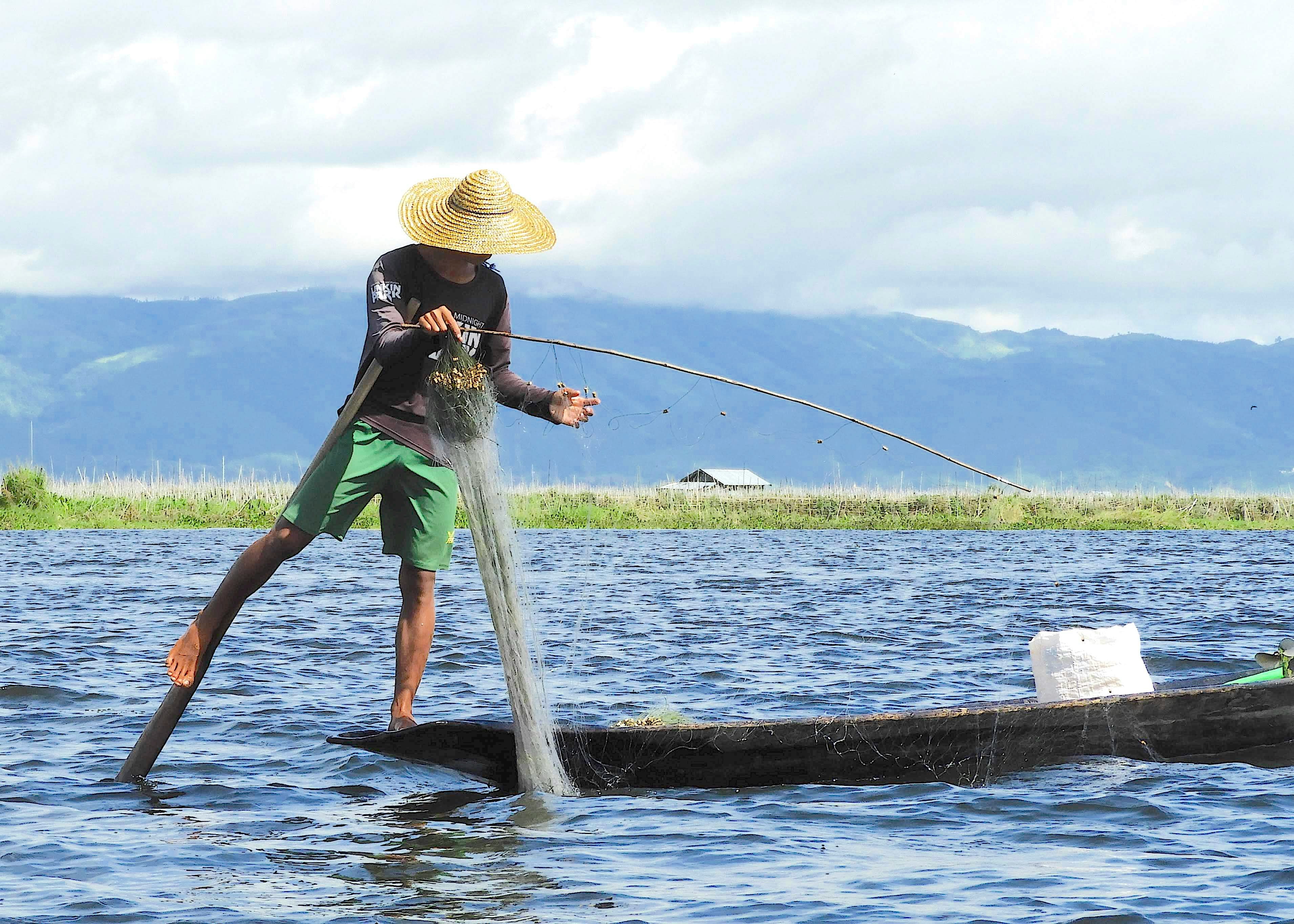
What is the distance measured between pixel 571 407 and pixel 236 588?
1733mm

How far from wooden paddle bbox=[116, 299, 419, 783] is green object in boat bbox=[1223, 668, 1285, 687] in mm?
4311

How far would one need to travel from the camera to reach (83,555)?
25.8 meters

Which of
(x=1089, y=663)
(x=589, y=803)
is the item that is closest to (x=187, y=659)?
(x=589, y=803)

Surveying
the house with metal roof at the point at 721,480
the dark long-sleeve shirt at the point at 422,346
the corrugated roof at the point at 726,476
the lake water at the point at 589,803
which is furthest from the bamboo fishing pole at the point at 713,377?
the corrugated roof at the point at 726,476

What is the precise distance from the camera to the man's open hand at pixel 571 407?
641cm

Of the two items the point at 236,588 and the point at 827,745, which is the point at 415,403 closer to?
the point at 236,588

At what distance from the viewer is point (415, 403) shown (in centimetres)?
667

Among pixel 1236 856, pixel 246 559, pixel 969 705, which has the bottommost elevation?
pixel 1236 856

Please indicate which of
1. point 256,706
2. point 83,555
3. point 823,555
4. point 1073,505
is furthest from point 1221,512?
point 256,706

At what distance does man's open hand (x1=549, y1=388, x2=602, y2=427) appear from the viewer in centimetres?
641

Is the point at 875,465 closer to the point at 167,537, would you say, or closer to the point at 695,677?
the point at 167,537

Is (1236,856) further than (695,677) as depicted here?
No

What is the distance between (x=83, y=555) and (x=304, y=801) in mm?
20610

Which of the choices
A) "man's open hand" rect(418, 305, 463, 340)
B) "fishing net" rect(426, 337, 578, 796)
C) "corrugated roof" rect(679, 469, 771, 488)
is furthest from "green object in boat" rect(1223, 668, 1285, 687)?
"corrugated roof" rect(679, 469, 771, 488)
